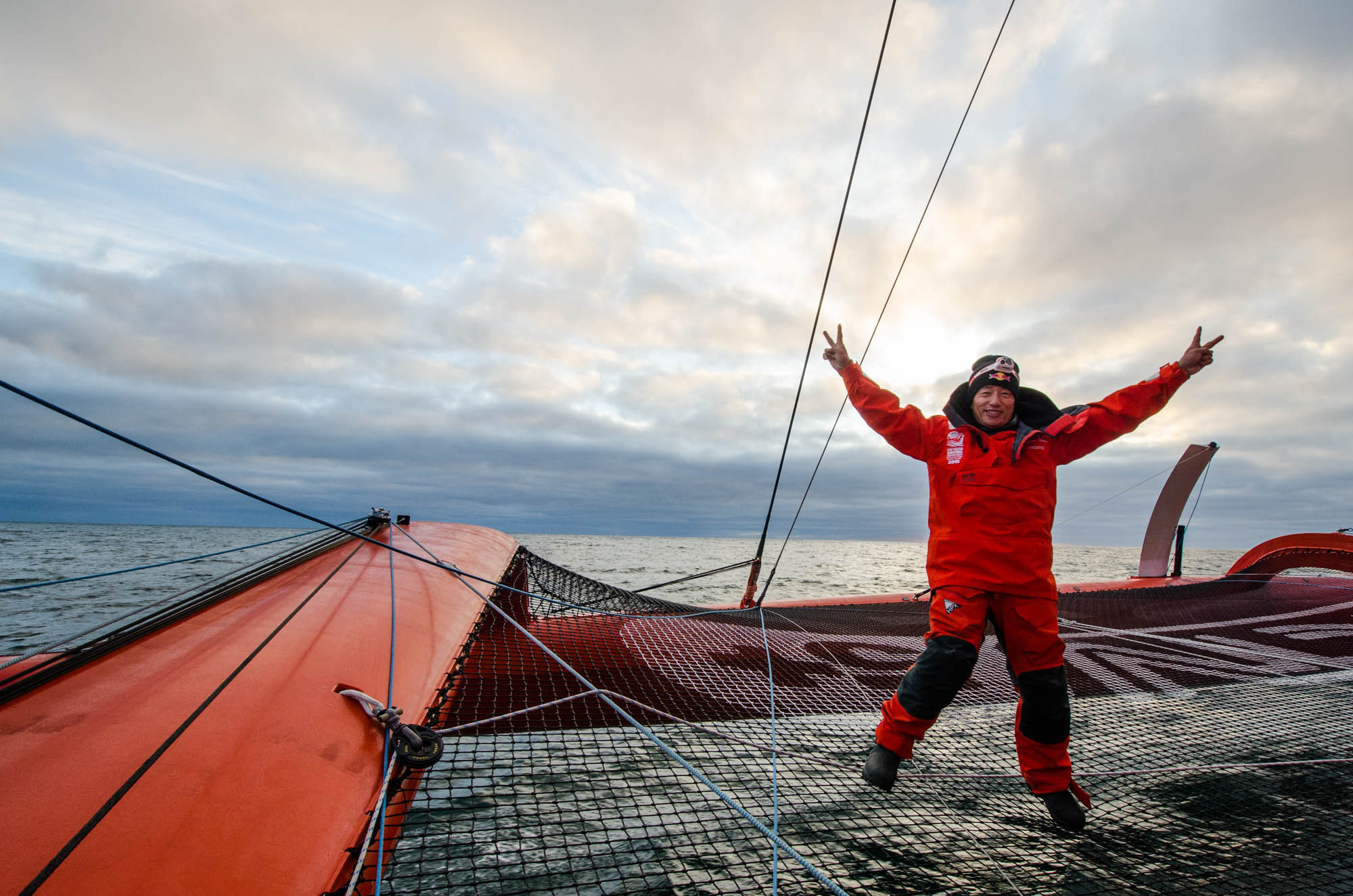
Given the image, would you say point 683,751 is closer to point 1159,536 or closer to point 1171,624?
point 1171,624

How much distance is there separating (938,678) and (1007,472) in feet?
2.39

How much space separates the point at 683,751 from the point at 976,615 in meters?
1.67

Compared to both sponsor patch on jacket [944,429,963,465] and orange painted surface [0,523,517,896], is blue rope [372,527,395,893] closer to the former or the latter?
orange painted surface [0,523,517,896]

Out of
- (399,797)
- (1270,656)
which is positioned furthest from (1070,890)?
(1270,656)

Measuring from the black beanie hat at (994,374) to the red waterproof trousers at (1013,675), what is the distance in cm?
76

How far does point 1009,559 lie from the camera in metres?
1.98

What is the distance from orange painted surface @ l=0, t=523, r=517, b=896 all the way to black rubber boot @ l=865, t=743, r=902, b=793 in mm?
1467

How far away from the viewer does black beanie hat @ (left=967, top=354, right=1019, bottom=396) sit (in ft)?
7.28

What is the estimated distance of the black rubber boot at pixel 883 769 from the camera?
6.34 ft

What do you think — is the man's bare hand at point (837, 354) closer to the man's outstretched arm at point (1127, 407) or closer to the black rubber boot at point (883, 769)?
the man's outstretched arm at point (1127, 407)

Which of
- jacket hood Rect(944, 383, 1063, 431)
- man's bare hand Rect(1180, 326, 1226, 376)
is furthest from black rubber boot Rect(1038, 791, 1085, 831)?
man's bare hand Rect(1180, 326, 1226, 376)

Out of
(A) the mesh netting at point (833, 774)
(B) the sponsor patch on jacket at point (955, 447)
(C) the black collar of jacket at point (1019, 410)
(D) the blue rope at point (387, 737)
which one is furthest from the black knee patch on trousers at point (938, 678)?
(D) the blue rope at point (387, 737)

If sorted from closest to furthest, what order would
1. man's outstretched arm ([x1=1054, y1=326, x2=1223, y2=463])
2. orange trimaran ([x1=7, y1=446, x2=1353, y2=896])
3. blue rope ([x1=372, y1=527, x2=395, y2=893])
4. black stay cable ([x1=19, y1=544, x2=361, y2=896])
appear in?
black stay cable ([x1=19, y1=544, x2=361, y2=896])
orange trimaran ([x1=7, y1=446, x2=1353, y2=896])
blue rope ([x1=372, y1=527, x2=395, y2=893])
man's outstretched arm ([x1=1054, y1=326, x2=1223, y2=463])

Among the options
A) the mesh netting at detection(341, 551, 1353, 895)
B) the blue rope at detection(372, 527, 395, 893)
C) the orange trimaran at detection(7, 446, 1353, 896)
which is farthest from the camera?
the mesh netting at detection(341, 551, 1353, 895)
